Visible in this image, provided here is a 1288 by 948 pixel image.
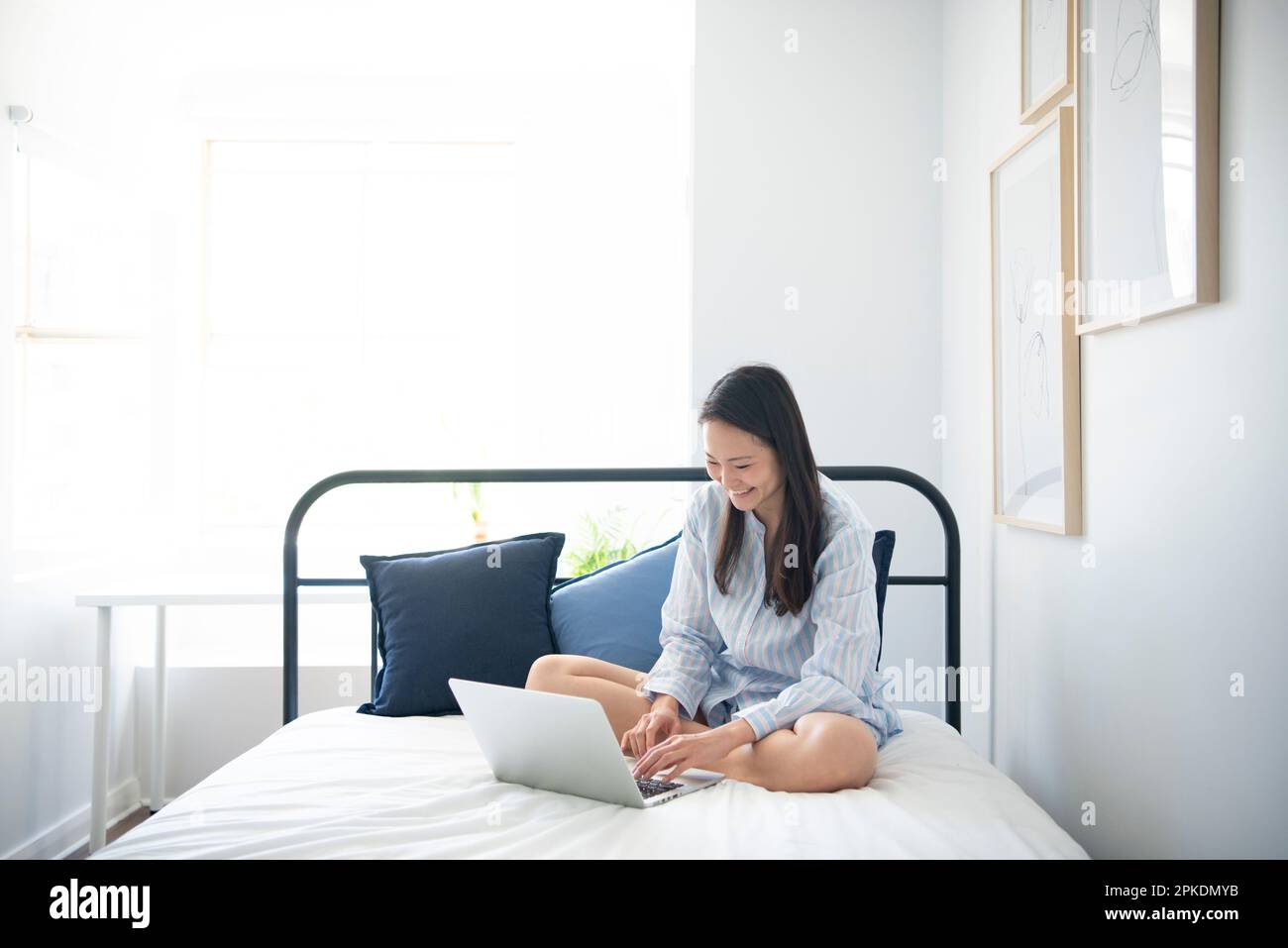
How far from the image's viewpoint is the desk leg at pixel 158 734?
9.45 ft

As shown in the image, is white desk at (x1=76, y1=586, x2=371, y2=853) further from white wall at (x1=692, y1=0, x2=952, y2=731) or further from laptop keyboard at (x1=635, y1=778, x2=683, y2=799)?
laptop keyboard at (x1=635, y1=778, x2=683, y2=799)

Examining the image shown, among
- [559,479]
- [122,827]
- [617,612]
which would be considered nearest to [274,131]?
[559,479]

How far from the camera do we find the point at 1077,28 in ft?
5.56

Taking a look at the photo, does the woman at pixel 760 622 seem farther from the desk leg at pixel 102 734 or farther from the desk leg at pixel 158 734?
the desk leg at pixel 158 734

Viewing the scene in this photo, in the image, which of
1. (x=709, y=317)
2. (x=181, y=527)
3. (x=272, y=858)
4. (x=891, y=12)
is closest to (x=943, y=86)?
(x=891, y=12)

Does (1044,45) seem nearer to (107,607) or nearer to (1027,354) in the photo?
(1027,354)

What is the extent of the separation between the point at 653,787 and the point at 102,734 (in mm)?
1778

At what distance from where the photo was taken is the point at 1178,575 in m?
1.39

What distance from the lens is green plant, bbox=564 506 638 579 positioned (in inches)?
127

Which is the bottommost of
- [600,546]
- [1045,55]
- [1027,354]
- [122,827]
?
[122,827]

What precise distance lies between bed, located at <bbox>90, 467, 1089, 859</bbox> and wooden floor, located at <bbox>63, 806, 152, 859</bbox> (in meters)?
1.25

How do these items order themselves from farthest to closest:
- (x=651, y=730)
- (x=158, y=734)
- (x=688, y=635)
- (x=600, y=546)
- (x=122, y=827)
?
(x=600, y=546), (x=158, y=734), (x=122, y=827), (x=688, y=635), (x=651, y=730)
